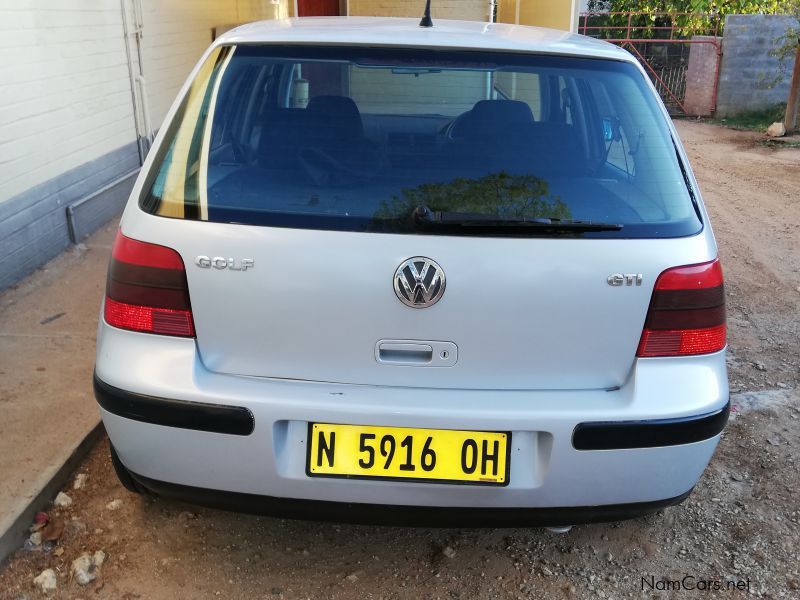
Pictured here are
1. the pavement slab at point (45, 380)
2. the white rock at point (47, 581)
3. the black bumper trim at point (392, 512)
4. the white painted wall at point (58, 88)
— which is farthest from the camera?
the white painted wall at point (58, 88)

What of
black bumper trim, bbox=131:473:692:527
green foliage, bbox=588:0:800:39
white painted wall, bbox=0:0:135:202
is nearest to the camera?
black bumper trim, bbox=131:473:692:527

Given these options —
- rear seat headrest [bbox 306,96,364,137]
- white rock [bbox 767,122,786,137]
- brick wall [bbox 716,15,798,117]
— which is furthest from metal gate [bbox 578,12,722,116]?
rear seat headrest [bbox 306,96,364,137]

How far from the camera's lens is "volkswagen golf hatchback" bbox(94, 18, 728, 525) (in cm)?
217

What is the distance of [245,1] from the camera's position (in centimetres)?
1040

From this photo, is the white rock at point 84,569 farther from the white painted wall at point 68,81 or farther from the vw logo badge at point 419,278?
the white painted wall at point 68,81

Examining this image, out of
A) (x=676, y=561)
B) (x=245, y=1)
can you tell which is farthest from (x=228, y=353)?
(x=245, y=1)

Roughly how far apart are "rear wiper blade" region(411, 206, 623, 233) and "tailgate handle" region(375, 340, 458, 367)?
32 cm

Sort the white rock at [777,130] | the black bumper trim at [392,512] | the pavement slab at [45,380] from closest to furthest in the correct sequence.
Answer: the black bumper trim at [392,512]
the pavement slab at [45,380]
the white rock at [777,130]

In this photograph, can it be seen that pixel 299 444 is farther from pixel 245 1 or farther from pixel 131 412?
pixel 245 1

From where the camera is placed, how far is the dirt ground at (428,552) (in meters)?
2.60

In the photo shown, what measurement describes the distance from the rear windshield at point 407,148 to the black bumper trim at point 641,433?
1.69 ft

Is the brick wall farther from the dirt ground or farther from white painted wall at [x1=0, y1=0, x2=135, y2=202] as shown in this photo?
the dirt ground

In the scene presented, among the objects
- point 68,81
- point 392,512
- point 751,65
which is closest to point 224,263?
point 392,512

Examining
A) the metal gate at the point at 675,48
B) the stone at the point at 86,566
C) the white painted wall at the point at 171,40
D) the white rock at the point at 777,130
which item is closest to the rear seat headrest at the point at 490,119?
the stone at the point at 86,566
